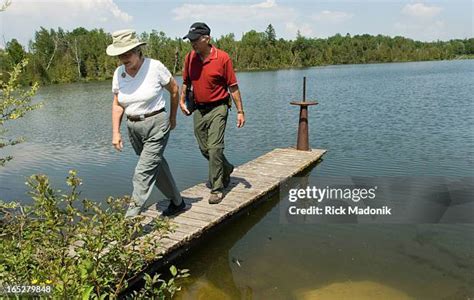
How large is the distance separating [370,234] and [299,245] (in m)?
1.07

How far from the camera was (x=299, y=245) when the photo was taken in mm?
5570

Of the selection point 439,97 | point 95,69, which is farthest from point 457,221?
point 95,69

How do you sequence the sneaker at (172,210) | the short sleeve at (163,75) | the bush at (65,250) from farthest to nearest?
the sneaker at (172,210) → the short sleeve at (163,75) → the bush at (65,250)

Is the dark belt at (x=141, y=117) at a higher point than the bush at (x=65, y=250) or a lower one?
higher

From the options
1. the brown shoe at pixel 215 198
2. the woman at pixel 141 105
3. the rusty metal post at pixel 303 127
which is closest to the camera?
the woman at pixel 141 105

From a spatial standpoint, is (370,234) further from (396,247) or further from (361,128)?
(361,128)

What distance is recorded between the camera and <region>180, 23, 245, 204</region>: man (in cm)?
553

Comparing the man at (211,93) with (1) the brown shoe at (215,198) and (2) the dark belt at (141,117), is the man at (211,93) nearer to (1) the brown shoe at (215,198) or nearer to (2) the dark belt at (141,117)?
(1) the brown shoe at (215,198)

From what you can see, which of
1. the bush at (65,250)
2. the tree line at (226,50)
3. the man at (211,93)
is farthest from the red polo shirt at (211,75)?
the tree line at (226,50)

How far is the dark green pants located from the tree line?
42.2m

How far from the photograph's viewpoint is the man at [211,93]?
553cm

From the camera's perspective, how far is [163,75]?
461cm

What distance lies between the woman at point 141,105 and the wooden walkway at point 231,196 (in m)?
0.66

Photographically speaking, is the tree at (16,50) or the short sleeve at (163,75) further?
the tree at (16,50)
